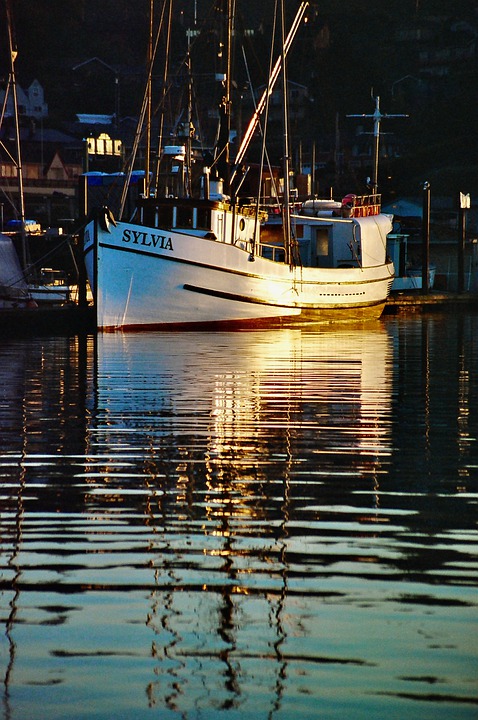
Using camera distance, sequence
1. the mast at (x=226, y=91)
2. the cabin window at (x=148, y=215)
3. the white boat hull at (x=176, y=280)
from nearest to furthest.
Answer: the white boat hull at (x=176, y=280) → the cabin window at (x=148, y=215) → the mast at (x=226, y=91)

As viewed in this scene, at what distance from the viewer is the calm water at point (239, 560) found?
6195 mm

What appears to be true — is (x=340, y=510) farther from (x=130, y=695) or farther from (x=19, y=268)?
(x=19, y=268)

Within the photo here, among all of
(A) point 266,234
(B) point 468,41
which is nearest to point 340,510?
(A) point 266,234

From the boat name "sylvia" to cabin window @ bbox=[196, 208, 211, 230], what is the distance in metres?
2.11

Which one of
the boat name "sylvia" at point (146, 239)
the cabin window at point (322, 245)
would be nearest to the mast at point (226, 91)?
the boat name "sylvia" at point (146, 239)

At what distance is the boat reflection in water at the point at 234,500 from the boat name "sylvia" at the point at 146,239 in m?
15.8

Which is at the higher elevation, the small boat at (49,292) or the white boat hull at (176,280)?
the white boat hull at (176,280)

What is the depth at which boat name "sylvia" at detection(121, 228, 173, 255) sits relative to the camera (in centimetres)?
4019

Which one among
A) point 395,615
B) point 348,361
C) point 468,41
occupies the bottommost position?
point 348,361

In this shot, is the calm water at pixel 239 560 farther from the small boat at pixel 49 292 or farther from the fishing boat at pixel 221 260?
the small boat at pixel 49 292

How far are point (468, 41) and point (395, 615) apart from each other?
163 meters

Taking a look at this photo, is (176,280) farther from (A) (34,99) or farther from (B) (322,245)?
(A) (34,99)

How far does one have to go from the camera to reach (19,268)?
50906 mm

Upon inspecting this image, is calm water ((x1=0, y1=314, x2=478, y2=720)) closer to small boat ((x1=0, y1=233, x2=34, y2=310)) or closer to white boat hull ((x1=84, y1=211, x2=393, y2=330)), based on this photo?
white boat hull ((x1=84, y1=211, x2=393, y2=330))
